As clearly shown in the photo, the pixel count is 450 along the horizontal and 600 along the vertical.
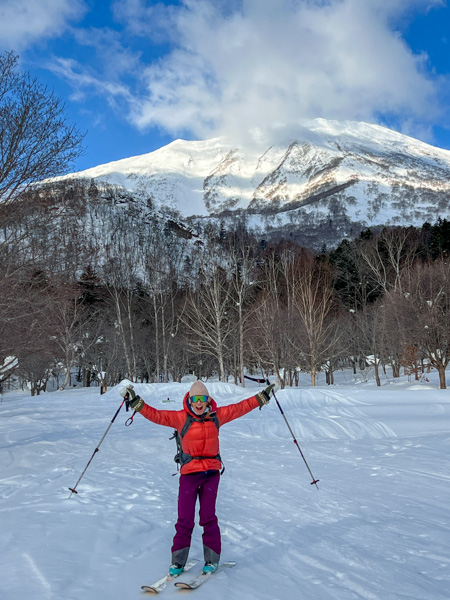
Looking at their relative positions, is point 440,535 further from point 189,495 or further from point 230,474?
point 230,474

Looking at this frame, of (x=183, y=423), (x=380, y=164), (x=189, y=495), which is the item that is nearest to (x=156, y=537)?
(x=189, y=495)

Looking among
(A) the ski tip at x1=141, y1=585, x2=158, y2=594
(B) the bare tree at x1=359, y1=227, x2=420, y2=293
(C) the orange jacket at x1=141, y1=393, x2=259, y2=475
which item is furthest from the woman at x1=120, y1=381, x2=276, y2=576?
(B) the bare tree at x1=359, y1=227, x2=420, y2=293

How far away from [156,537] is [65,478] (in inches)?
Result: 132

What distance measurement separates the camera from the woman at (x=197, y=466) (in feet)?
12.2

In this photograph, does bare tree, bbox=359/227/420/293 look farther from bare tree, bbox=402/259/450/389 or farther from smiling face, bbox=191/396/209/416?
smiling face, bbox=191/396/209/416

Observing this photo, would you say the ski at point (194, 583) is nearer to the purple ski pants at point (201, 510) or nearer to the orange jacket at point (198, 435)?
the purple ski pants at point (201, 510)

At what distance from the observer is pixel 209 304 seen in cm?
3036

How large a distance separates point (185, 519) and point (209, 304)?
87.6 ft

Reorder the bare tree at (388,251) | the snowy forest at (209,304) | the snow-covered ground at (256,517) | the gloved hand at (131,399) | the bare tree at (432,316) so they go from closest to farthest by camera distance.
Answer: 1. the snow-covered ground at (256,517)
2. the gloved hand at (131,399)
3. the snowy forest at (209,304)
4. the bare tree at (432,316)
5. the bare tree at (388,251)

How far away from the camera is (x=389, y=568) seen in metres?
3.75

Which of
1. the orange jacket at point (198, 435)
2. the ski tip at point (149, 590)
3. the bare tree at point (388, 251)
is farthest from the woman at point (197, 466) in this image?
the bare tree at point (388, 251)

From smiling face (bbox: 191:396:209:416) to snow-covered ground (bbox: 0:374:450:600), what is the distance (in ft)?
4.70

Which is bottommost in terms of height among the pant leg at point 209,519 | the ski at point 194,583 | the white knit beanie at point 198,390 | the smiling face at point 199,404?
the ski at point 194,583

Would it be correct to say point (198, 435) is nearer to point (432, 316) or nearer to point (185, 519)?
point (185, 519)
